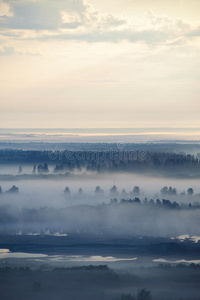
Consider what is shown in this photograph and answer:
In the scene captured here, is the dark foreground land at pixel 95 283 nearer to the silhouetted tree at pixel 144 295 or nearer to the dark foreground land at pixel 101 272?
the dark foreground land at pixel 101 272

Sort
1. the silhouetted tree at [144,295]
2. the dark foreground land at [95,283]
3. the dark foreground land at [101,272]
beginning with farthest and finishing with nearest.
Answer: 1. the dark foreground land at [101,272]
2. the dark foreground land at [95,283]
3. the silhouetted tree at [144,295]

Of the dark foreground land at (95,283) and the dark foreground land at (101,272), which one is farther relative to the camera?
the dark foreground land at (101,272)

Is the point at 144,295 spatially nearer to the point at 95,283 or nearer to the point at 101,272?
the point at 95,283

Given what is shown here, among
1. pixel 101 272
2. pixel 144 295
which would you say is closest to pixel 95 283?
pixel 101 272

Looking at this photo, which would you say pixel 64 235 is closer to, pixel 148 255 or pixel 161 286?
pixel 148 255

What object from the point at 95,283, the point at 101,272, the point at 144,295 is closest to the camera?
the point at 144,295

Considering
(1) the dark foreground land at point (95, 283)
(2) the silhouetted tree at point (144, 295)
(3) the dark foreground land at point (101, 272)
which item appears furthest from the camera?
(3) the dark foreground land at point (101, 272)

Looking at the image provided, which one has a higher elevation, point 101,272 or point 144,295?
point 101,272

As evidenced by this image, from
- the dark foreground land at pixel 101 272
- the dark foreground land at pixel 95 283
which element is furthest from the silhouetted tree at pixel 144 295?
the dark foreground land at pixel 95 283

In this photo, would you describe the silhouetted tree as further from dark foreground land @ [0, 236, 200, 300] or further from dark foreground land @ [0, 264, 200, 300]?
dark foreground land @ [0, 264, 200, 300]

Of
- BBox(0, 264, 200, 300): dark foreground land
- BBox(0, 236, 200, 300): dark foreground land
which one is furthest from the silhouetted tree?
BBox(0, 264, 200, 300): dark foreground land

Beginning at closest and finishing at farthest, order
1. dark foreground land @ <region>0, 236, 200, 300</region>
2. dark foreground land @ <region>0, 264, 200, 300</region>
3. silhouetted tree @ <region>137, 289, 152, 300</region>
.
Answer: silhouetted tree @ <region>137, 289, 152, 300</region>, dark foreground land @ <region>0, 264, 200, 300</region>, dark foreground land @ <region>0, 236, 200, 300</region>

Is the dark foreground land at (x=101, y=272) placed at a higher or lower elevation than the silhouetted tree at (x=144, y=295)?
higher
